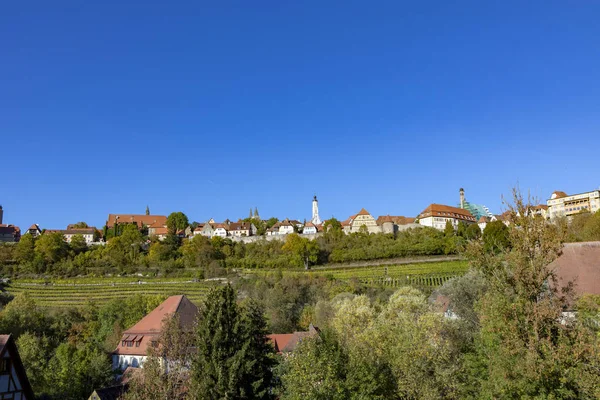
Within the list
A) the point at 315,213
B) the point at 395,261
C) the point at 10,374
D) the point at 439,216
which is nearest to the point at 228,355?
the point at 10,374

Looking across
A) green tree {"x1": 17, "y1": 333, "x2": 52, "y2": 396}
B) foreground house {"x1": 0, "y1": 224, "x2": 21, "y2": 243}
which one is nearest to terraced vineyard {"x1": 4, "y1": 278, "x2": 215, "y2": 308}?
green tree {"x1": 17, "y1": 333, "x2": 52, "y2": 396}

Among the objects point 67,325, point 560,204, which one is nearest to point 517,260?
point 67,325

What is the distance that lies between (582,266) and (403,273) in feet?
158

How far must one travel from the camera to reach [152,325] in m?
40.4

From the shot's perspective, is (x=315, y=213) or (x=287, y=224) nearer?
(x=287, y=224)

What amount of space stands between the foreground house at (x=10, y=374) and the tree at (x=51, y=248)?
78401mm

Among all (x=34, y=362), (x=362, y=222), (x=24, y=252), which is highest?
(x=362, y=222)

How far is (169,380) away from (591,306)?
657 inches

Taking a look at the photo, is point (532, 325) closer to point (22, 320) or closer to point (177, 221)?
point (22, 320)

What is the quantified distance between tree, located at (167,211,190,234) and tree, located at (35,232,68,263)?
3410 centimetres

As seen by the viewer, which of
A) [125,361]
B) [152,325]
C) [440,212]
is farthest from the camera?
[440,212]

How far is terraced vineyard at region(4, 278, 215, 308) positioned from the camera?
226 ft

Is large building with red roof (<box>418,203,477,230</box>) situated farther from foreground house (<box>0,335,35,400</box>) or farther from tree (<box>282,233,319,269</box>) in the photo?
foreground house (<box>0,335,35,400</box>)

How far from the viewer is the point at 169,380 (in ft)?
62.4
